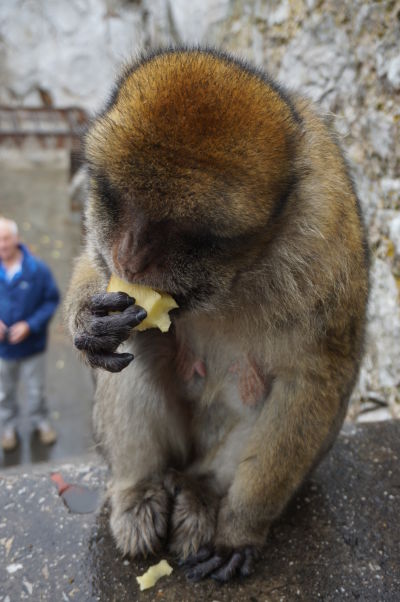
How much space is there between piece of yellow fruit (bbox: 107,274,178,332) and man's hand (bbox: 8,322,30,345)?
297 centimetres

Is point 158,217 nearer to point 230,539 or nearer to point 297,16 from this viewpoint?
point 230,539

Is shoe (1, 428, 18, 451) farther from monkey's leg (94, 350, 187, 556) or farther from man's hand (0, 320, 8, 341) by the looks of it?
monkey's leg (94, 350, 187, 556)

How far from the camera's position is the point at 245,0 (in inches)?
223

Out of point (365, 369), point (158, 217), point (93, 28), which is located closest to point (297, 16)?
point (365, 369)

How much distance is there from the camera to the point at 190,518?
1.87 meters

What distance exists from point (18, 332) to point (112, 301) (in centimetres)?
299

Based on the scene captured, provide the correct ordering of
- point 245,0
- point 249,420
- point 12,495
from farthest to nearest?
point 245,0 → point 12,495 → point 249,420

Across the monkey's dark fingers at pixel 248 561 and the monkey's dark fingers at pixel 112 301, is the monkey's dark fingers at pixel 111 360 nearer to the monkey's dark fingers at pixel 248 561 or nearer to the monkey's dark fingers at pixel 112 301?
the monkey's dark fingers at pixel 112 301

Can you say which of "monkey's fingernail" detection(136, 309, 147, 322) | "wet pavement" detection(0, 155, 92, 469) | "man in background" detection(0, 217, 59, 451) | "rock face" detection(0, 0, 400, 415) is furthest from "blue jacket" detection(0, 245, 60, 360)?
"monkey's fingernail" detection(136, 309, 147, 322)

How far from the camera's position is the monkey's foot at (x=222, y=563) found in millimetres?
1779

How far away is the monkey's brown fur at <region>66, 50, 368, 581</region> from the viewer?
128 cm

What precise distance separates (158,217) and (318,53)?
10.8 ft

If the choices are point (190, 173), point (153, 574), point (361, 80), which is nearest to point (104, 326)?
point (190, 173)

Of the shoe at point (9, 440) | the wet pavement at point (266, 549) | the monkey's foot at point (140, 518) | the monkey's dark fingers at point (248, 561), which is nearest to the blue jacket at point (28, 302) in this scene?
the shoe at point (9, 440)
